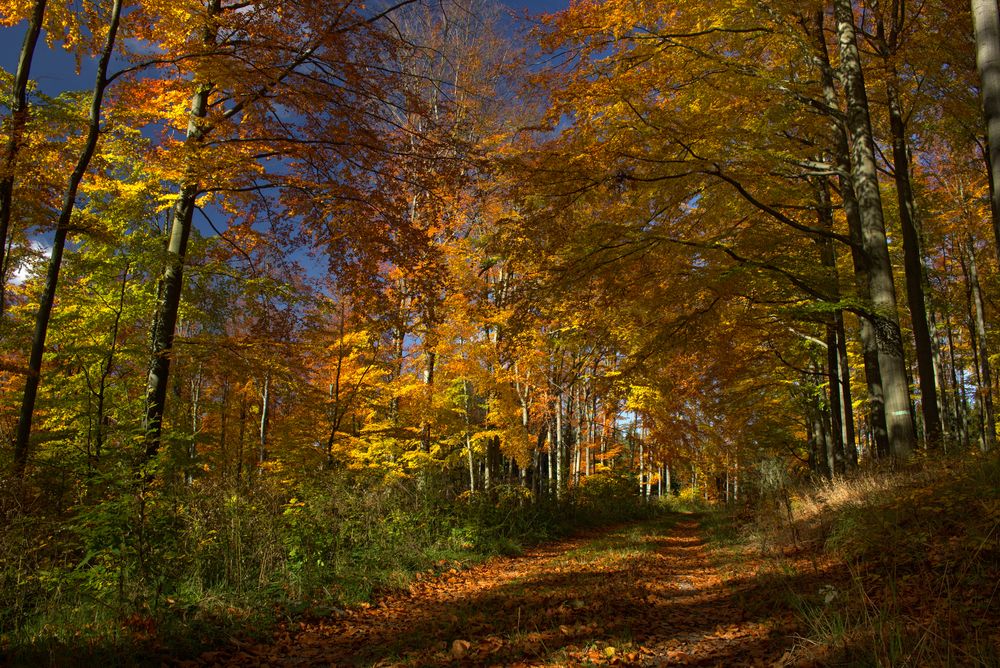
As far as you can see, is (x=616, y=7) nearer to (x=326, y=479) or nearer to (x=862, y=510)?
(x=862, y=510)

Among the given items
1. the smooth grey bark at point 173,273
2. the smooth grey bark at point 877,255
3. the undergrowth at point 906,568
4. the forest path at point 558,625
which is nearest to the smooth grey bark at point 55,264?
the smooth grey bark at point 173,273

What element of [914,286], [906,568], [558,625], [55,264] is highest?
[914,286]

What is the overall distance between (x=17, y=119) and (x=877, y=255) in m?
11.2

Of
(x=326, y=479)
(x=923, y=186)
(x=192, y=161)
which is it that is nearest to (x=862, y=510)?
(x=326, y=479)

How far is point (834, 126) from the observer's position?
31.4ft

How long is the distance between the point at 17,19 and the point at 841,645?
35.8ft

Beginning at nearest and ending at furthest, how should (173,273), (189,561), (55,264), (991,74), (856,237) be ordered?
1. (991,74)
2. (189,561)
3. (55,264)
4. (173,273)
5. (856,237)

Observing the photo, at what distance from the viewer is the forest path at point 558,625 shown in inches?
155

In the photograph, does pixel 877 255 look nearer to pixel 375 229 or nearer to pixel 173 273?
pixel 375 229

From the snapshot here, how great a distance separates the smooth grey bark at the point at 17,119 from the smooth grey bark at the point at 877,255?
10684 millimetres

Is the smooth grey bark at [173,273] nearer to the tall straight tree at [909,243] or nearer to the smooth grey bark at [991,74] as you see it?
the smooth grey bark at [991,74]

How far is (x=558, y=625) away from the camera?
15.0 feet

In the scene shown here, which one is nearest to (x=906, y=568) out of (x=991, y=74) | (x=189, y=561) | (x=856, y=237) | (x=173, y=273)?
(x=991, y=74)

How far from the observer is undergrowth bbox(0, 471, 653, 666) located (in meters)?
3.92
